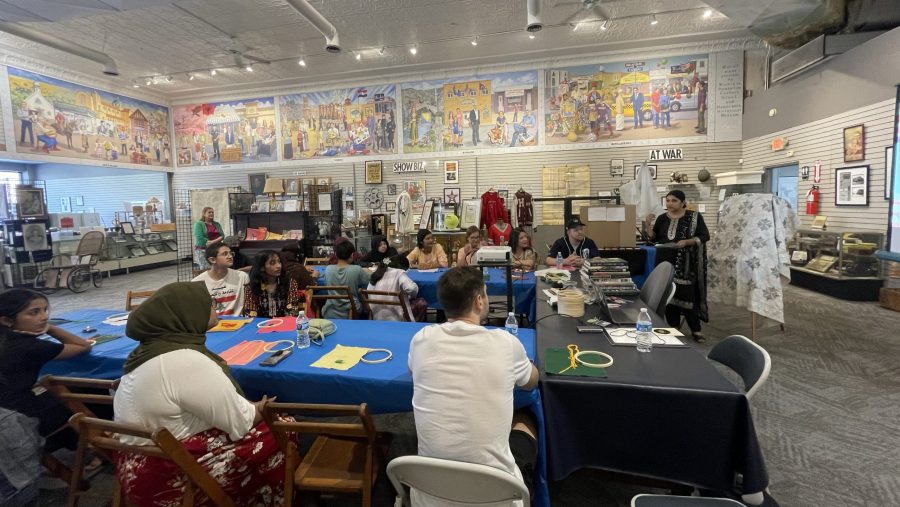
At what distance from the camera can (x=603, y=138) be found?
9312mm

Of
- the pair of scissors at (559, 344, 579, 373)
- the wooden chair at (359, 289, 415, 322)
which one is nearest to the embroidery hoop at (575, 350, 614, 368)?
the pair of scissors at (559, 344, 579, 373)

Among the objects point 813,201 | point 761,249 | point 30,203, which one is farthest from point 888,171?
point 30,203

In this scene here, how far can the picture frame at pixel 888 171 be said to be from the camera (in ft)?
18.0

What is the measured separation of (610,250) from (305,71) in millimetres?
8610

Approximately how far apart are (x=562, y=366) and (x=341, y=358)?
4.10 ft

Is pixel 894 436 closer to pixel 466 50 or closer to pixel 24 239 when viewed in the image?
pixel 466 50

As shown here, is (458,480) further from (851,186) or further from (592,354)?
(851,186)

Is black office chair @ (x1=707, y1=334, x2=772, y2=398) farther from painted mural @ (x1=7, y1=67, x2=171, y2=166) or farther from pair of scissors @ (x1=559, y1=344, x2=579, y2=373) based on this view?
painted mural @ (x1=7, y1=67, x2=171, y2=166)

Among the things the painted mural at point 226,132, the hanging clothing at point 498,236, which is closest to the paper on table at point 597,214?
the hanging clothing at point 498,236

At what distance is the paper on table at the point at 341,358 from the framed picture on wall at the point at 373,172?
8.36 metres

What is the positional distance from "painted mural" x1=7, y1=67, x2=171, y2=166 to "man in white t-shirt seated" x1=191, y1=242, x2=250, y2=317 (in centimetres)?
885

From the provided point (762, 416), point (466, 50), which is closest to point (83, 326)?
point (762, 416)

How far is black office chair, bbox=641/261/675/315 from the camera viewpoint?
133 inches

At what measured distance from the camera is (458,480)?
1.33 metres
